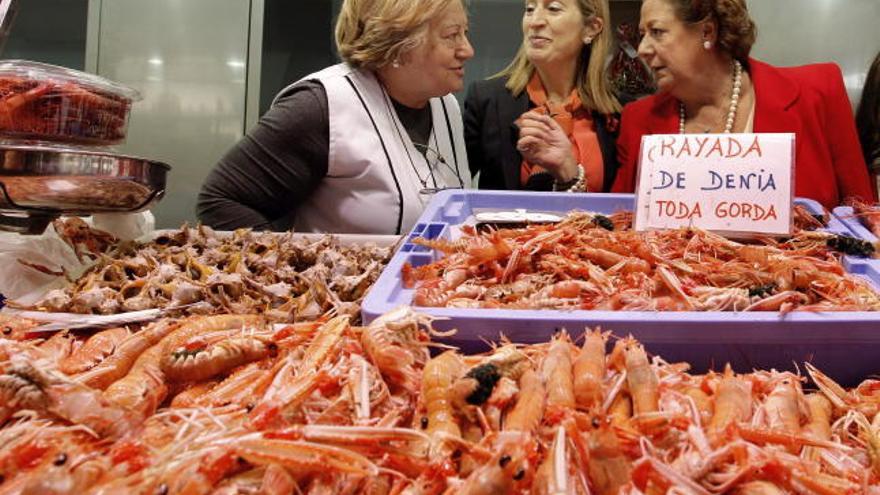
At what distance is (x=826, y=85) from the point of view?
8.43 ft

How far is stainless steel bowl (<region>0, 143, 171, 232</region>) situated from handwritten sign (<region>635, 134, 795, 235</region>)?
4.24 feet

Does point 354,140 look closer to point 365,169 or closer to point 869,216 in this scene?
point 365,169

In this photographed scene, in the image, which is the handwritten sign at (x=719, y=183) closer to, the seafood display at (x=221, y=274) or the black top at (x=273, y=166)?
the seafood display at (x=221, y=274)

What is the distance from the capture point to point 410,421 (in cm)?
Result: 97

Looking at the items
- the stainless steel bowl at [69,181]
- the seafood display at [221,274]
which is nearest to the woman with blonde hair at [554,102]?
the seafood display at [221,274]

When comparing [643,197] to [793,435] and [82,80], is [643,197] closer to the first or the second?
[793,435]

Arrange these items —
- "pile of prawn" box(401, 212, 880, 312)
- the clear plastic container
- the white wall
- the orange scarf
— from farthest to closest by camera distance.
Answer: the white wall
the orange scarf
the clear plastic container
"pile of prawn" box(401, 212, 880, 312)

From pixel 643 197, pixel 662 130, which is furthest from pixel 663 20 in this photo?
pixel 643 197

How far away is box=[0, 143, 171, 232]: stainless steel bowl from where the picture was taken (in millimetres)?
1490

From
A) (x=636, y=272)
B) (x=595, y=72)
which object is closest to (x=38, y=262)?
(x=636, y=272)

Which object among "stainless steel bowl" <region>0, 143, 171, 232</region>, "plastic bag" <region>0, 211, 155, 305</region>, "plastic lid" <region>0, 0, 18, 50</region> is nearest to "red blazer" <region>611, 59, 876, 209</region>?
"stainless steel bowl" <region>0, 143, 171, 232</region>

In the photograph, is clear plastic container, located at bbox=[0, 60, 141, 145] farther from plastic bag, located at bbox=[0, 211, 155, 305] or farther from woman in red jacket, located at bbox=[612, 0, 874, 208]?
woman in red jacket, located at bbox=[612, 0, 874, 208]

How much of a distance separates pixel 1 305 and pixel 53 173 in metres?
0.31

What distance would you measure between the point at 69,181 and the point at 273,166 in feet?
3.15
